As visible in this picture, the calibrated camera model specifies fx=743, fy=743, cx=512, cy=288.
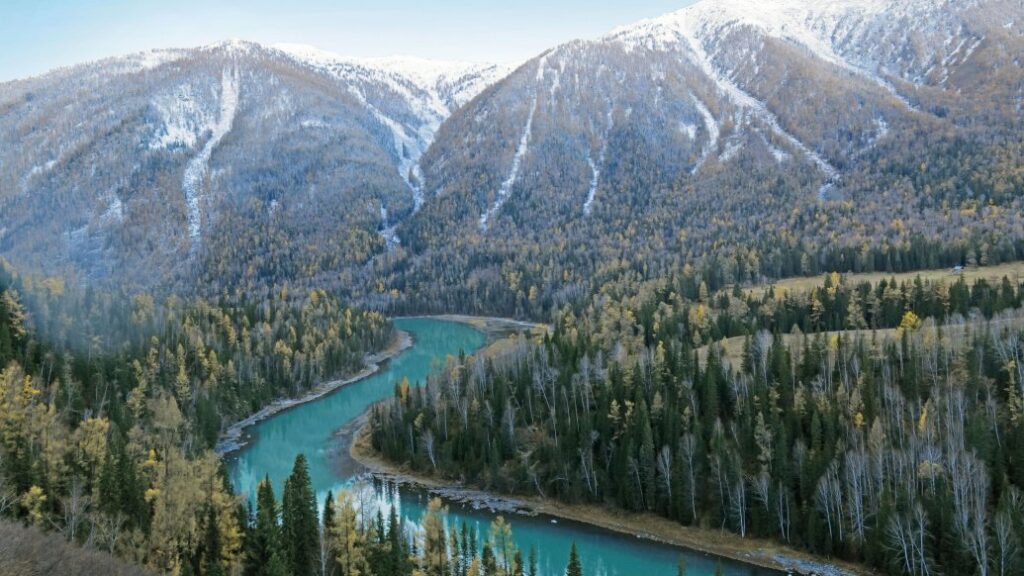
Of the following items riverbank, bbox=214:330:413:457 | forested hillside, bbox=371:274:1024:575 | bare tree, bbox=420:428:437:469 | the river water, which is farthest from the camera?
riverbank, bbox=214:330:413:457

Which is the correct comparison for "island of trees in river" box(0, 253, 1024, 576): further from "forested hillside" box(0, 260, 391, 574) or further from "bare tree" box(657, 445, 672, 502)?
"bare tree" box(657, 445, 672, 502)

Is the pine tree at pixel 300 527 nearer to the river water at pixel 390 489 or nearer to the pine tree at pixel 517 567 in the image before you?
the river water at pixel 390 489

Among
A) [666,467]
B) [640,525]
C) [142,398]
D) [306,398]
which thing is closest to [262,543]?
[640,525]

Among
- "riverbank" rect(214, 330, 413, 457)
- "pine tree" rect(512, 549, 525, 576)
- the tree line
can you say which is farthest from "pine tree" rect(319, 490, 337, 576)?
"riverbank" rect(214, 330, 413, 457)

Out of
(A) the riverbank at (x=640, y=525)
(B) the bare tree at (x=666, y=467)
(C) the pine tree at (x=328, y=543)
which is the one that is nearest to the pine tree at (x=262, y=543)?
(C) the pine tree at (x=328, y=543)

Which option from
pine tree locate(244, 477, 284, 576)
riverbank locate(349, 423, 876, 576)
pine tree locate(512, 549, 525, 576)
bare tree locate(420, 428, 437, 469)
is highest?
pine tree locate(244, 477, 284, 576)

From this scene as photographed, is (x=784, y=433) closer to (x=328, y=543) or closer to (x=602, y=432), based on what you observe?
(x=602, y=432)

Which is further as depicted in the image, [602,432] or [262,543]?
[602,432]

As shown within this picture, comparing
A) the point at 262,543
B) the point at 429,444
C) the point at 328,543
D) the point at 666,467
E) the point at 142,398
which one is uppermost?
the point at 262,543
